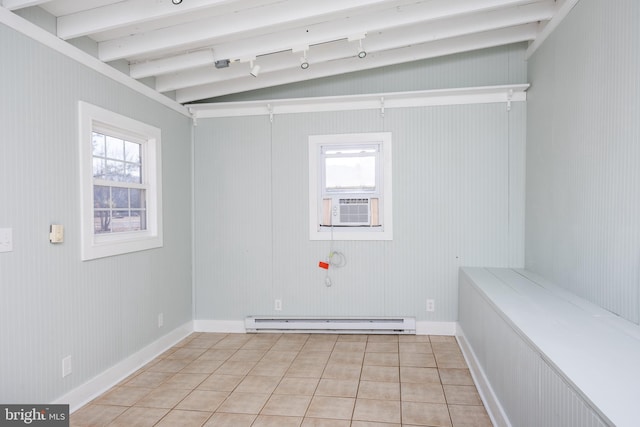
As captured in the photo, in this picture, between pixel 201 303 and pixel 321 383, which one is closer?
pixel 321 383

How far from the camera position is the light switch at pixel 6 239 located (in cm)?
220

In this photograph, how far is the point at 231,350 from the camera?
13.0 feet

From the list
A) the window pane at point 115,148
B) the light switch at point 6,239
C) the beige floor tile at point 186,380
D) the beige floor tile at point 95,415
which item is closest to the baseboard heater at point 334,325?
the beige floor tile at point 186,380

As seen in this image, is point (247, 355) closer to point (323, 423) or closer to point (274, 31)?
point (323, 423)

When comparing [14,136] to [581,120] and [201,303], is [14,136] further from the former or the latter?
[581,120]

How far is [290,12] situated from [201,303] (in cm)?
320

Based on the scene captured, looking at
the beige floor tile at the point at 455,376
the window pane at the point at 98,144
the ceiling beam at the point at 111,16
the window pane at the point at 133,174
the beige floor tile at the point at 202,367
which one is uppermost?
the ceiling beam at the point at 111,16

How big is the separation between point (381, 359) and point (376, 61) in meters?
2.83

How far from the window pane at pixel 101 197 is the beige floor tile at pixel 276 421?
6.49ft

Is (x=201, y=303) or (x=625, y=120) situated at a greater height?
(x=625, y=120)

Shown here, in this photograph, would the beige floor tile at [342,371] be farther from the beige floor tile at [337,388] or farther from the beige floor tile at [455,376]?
the beige floor tile at [455,376]

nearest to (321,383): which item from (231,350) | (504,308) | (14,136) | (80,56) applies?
(231,350)

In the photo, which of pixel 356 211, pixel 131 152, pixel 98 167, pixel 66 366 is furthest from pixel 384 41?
pixel 66 366

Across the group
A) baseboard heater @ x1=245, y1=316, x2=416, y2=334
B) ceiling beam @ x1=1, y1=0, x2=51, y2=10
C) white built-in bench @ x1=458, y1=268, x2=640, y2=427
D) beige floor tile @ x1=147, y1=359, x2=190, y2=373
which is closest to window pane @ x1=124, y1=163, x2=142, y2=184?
ceiling beam @ x1=1, y1=0, x2=51, y2=10
